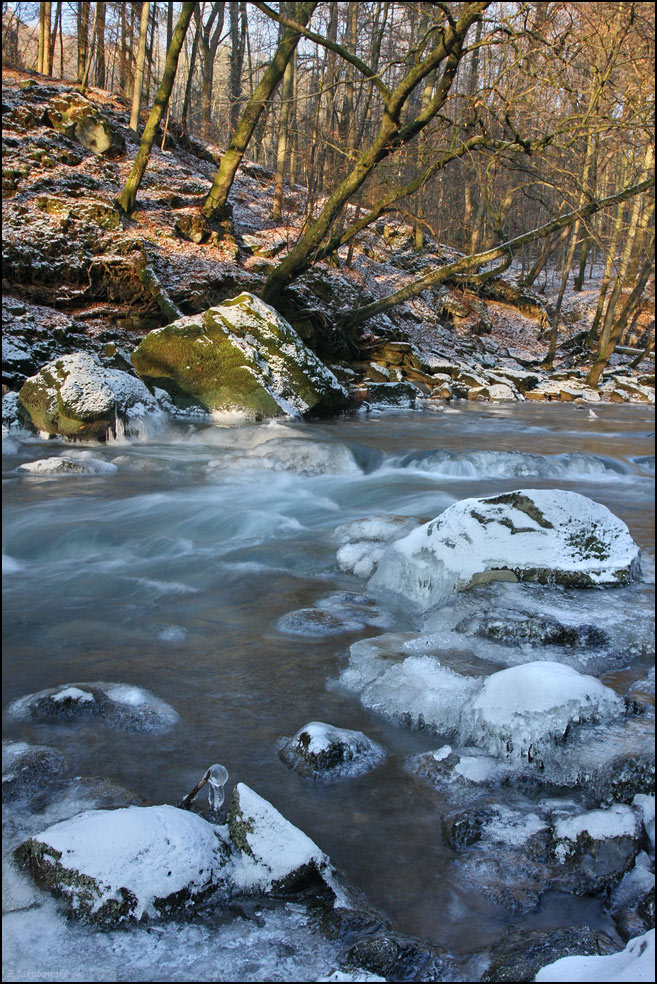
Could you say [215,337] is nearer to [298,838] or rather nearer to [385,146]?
[385,146]

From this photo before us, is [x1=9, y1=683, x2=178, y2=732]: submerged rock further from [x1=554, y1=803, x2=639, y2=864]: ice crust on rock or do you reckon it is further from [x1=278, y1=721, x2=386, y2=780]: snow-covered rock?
[x1=554, y1=803, x2=639, y2=864]: ice crust on rock

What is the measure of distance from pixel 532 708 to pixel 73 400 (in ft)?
24.6

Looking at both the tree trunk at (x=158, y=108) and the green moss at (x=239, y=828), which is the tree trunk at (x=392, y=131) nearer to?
the tree trunk at (x=158, y=108)

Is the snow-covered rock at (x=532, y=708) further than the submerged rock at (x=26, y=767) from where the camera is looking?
Yes

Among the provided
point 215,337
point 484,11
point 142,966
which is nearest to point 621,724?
point 142,966

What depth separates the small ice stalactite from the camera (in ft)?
7.79

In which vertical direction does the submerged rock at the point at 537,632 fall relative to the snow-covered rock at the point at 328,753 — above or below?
above

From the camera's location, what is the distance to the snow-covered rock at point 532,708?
2.74 metres

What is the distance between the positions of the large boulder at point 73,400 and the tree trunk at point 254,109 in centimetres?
509

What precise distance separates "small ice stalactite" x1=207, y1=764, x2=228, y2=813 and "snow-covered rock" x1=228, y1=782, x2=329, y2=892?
201mm

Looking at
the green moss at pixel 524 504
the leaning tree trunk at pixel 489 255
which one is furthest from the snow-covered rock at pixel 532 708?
the leaning tree trunk at pixel 489 255

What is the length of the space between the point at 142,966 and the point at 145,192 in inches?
676

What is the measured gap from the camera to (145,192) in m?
16.5

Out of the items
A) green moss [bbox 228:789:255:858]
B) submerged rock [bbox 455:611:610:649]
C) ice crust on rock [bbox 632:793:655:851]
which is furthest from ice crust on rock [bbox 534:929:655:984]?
submerged rock [bbox 455:611:610:649]
